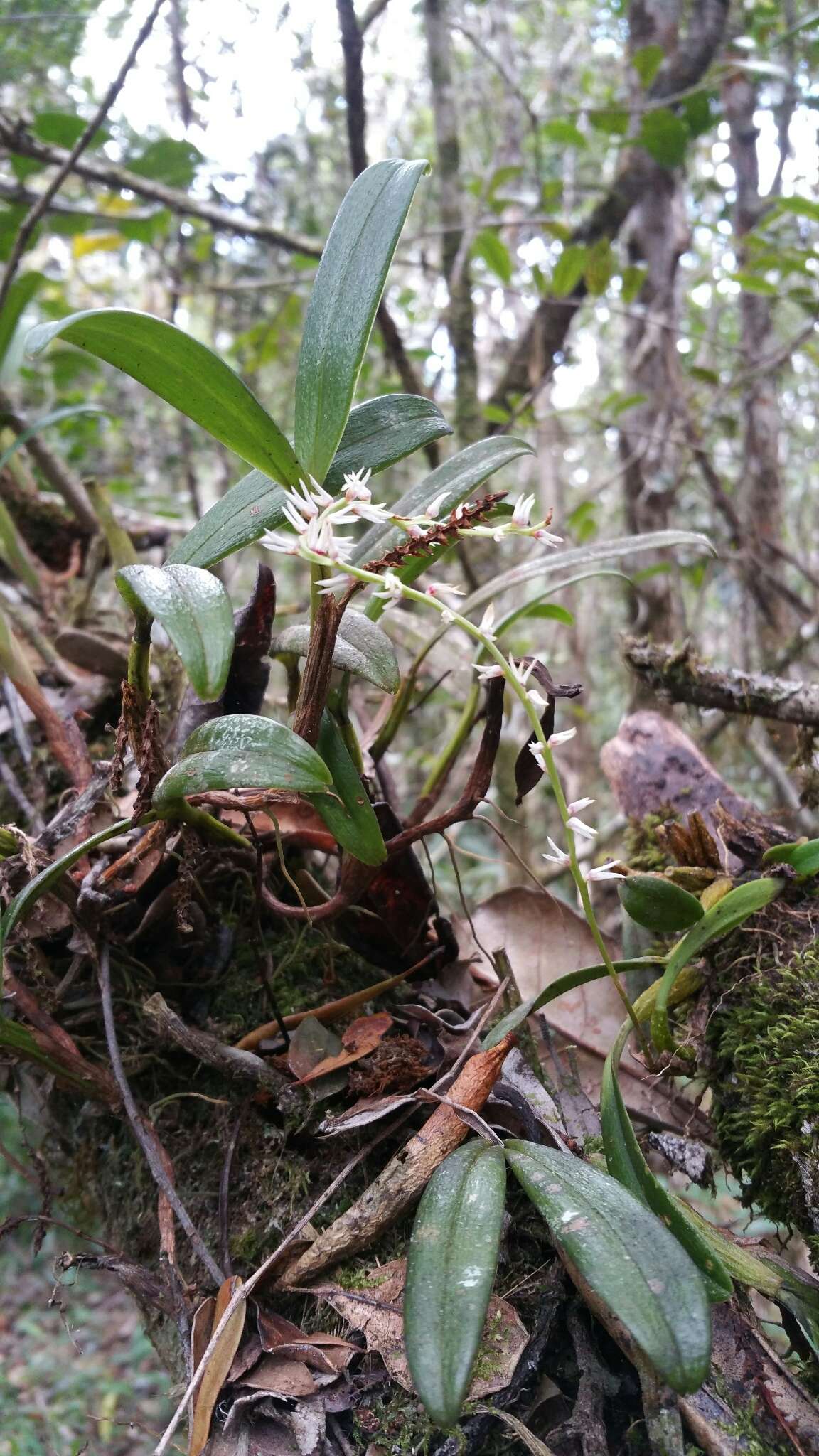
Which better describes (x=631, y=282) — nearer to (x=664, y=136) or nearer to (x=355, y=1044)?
(x=664, y=136)

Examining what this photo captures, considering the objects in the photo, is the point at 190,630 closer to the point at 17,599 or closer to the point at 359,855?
the point at 359,855

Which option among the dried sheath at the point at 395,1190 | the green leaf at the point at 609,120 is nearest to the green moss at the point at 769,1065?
the dried sheath at the point at 395,1190

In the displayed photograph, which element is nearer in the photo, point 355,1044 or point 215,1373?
point 215,1373

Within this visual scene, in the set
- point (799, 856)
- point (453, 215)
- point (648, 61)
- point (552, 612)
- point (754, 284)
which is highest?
point (648, 61)

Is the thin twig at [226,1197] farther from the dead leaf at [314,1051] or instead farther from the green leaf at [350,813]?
the green leaf at [350,813]

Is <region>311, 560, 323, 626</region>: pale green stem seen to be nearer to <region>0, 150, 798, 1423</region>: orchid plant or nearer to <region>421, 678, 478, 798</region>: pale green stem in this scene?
<region>0, 150, 798, 1423</region>: orchid plant

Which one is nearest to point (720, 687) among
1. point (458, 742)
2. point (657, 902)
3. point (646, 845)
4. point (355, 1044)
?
point (646, 845)
